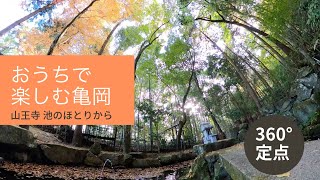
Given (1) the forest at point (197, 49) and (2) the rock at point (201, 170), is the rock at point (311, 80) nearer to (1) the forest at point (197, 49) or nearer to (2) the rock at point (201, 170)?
(1) the forest at point (197, 49)

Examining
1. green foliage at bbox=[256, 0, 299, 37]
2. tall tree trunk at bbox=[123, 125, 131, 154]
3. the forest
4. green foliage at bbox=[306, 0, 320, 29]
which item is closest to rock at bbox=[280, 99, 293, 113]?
the forest

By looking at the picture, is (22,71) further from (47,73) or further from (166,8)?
(166,8)

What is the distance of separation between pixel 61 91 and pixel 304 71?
25.9ft

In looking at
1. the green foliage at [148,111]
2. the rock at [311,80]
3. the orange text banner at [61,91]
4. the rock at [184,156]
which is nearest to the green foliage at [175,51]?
the green foliage at [148,111]

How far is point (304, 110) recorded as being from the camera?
8.80 m

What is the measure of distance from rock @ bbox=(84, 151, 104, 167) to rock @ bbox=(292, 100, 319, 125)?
23.9 ft

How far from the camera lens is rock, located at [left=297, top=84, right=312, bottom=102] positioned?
29.9 feet

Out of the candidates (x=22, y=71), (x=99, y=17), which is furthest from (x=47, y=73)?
(x=99, y=17)

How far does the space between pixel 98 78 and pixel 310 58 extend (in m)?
5.67

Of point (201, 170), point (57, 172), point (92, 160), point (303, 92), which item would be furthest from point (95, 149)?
point (303, 92)

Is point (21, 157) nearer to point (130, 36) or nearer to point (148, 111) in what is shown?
point (148, 111)

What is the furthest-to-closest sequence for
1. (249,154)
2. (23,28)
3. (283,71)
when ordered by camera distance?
(23,28) < (283,71) < (249,154)

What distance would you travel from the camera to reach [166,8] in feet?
44.5

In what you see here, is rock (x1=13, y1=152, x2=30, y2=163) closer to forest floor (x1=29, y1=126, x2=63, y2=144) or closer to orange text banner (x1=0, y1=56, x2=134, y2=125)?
forest floor (x1=29, y1=126, x2=63, y2=144)
